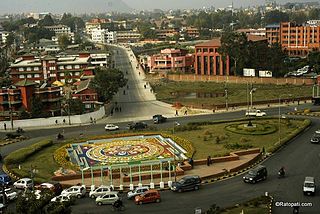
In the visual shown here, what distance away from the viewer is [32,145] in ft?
144

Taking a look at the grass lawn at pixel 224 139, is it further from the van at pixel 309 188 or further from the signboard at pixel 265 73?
the signboard at pixel 265 73

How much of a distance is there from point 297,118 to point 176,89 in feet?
113

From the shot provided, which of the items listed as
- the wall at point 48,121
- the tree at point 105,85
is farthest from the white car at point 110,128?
the tree at point 105,85

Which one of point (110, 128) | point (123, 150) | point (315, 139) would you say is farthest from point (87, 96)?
point (315, 139)

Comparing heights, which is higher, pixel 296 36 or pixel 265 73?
pixel 296 36

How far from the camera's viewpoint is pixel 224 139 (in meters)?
43.2

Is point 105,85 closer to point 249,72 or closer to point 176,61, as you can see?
point 249,72

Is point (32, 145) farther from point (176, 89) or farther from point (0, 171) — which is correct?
point (176, 89)

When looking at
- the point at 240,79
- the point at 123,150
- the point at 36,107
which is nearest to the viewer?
the point at 123,150

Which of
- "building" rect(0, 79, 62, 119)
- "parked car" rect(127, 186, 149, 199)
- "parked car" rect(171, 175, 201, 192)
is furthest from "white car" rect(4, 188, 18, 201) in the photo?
"building" rect(0, 79, 62, 119)

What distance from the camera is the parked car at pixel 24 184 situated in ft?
105

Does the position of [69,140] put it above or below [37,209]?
below

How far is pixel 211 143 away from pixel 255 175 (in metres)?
11.3

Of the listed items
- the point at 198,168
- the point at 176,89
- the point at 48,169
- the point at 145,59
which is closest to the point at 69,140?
the point at 48,169
